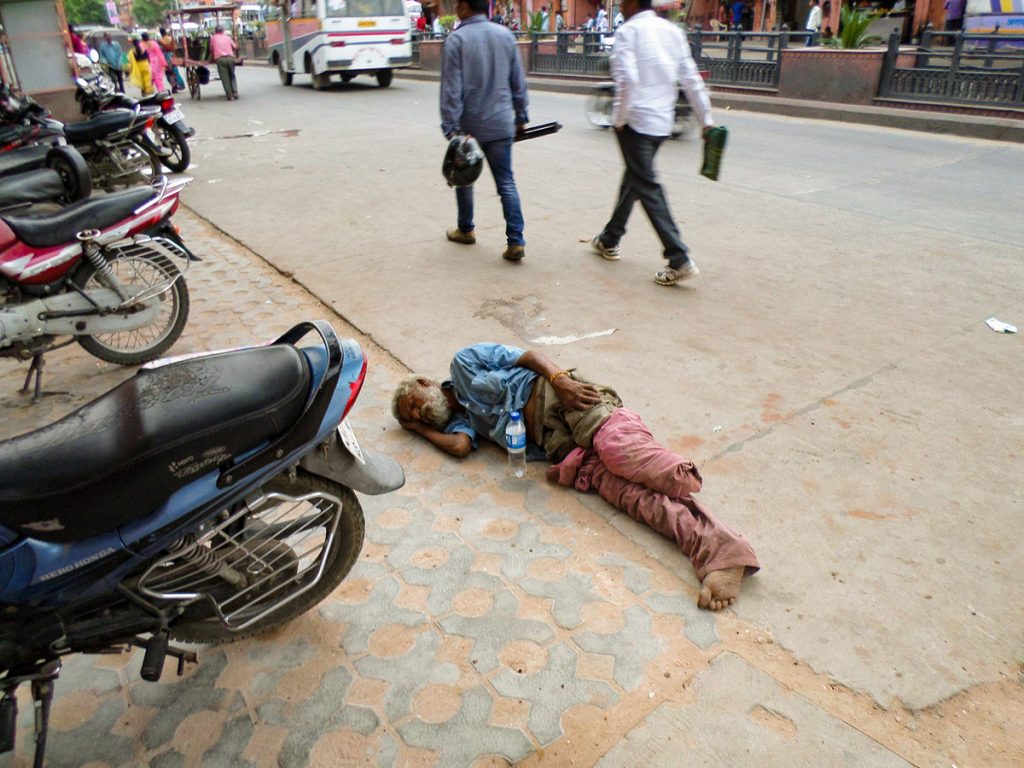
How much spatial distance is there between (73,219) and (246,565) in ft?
8.21

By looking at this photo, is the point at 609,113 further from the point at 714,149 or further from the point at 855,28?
the point at 714,149

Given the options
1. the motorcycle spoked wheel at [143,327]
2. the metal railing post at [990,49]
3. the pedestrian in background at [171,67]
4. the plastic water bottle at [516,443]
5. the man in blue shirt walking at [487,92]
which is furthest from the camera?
the pedestrian in background at [171,67]

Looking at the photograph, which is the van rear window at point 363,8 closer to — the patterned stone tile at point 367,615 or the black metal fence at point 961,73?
the black metal fence at point 961,73

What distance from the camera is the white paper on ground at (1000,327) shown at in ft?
14.4

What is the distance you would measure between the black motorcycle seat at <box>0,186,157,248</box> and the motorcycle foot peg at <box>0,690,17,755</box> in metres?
2.52

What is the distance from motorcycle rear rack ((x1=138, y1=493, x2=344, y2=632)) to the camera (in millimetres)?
2035

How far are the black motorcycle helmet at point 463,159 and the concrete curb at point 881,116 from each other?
8586 mm

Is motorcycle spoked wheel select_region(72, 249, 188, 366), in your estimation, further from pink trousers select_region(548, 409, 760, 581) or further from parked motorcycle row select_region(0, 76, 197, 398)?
pink trousers select_region(548, 409, 760, 581)

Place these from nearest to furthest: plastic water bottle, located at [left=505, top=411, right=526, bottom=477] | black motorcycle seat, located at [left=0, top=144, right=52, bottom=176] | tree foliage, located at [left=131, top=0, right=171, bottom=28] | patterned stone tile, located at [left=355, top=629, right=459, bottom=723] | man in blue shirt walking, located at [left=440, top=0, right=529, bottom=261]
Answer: patterned stone tile, located at [left=355, top=629, right=459, bottom=723]
plastic water bottle, located at [left=505, top=411, right=526, bottom=477]
man in blue shirt walking, located at [left=440, top=0, right=529, bottom=261]
black motorcycle seat, located at [left=0, top=144, right=52, bottom=176]
tree foliage, located at [left=131, top=0, right=171, bottom=28]

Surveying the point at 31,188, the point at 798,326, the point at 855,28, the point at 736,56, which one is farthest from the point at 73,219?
the point at 736,56

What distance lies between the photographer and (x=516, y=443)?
3.13 m

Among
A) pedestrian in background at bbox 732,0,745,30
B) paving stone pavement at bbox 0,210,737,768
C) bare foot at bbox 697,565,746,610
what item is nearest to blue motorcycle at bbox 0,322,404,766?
paving stone pavement at bbox 0,210,737,768

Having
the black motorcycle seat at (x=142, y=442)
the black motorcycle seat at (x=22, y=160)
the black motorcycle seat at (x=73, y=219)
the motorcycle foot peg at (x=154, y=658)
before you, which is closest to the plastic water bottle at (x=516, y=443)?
the black motorcycle seat at (x=142, y=442)

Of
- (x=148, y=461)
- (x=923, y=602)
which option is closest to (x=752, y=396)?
(x=923, y=602)
